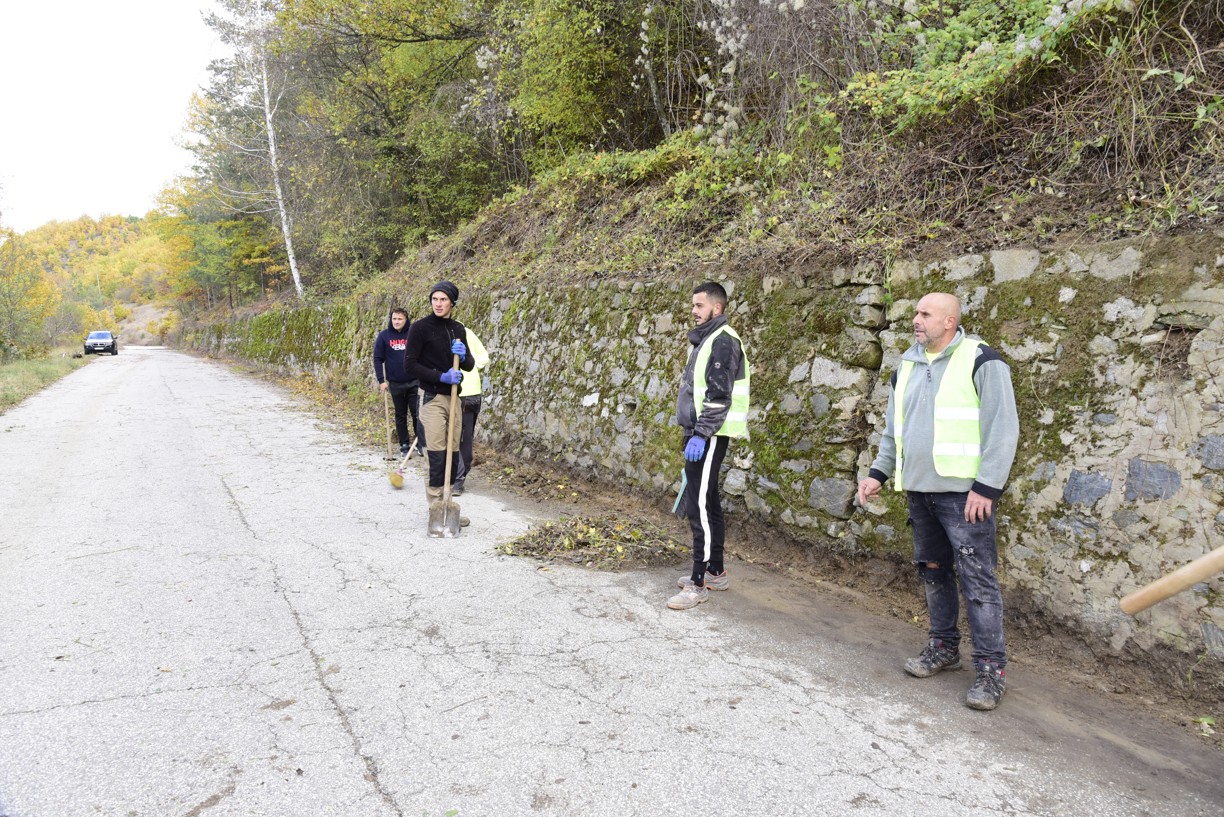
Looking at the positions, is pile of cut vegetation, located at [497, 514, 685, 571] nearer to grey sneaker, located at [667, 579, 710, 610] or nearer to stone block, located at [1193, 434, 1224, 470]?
grey sneaker, located at [667, 579, 710, 610]

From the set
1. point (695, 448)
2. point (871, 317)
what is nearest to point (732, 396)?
point (695, 448)

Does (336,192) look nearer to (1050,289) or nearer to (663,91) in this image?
(663,91)

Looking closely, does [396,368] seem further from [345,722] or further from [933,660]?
[933,660]

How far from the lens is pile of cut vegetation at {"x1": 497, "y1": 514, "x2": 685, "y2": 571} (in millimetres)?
5484

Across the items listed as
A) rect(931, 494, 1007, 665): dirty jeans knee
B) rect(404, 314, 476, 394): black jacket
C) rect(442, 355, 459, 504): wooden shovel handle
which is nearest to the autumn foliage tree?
rect(404, 314, 476, 394): black jacket

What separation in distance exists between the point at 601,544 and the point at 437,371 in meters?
2.20

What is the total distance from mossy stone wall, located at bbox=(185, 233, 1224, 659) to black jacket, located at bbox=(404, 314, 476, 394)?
2.00m

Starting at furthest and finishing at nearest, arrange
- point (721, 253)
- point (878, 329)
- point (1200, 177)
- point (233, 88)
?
point (233, 88) → point (721, 253) → point (878, 329) → point (1200, 177)

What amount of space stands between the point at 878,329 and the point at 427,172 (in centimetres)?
1585

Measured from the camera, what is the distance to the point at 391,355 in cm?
935

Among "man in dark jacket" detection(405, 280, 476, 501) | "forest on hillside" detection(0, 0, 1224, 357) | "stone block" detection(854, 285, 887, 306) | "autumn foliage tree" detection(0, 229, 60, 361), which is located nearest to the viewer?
"forest on hillside" detection(0, 0, 1224, 357)

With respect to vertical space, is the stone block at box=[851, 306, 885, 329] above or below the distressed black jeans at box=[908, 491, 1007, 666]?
above

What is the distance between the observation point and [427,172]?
59.9 feet

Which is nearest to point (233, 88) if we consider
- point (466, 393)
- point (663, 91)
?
point (663, 91)
